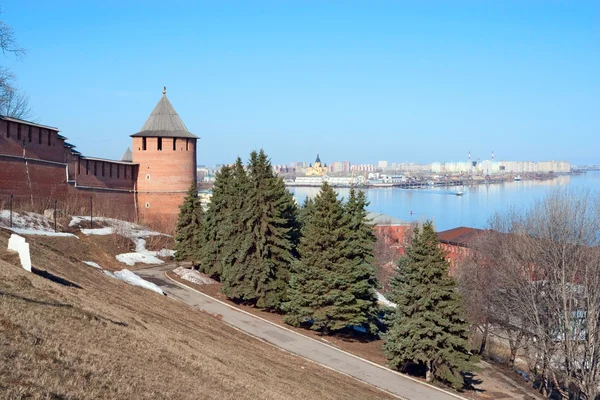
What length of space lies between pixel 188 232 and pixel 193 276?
9.03 ft

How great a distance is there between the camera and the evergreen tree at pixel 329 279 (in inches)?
648

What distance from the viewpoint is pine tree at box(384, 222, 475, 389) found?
13.8 m

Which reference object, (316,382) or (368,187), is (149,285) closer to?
(316,382)

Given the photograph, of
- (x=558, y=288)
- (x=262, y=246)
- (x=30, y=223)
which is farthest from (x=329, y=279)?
(x=30, y=223)

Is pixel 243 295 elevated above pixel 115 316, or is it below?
below

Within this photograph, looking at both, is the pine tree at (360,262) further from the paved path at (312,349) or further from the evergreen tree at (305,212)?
the evergreen tree at (305,212)

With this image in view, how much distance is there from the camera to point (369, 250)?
18.8 metres

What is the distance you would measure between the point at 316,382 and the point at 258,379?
1.97m

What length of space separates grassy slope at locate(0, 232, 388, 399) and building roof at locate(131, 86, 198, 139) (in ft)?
56.8

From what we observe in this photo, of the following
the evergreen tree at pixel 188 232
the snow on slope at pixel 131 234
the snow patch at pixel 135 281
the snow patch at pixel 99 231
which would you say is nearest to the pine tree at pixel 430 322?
the snow patch at pixel 135 281

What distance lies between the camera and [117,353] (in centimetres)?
671

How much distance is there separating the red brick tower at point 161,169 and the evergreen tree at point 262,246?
11.0 metres

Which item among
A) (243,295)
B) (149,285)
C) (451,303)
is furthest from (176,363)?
(243,295)

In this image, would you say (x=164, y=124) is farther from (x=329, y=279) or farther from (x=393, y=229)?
(x=393, y=229)
